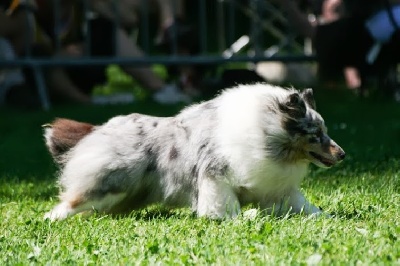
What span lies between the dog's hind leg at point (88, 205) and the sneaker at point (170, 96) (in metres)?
5.85

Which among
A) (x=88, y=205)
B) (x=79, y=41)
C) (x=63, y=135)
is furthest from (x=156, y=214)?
(x=79, y=41)

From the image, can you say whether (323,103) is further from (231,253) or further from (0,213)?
(231,253)

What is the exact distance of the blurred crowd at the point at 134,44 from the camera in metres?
10.7

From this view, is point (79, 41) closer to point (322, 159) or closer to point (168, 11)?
point (168, 11)

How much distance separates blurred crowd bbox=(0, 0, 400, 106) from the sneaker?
0.01 m

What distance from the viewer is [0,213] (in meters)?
5.93

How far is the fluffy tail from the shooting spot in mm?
5895

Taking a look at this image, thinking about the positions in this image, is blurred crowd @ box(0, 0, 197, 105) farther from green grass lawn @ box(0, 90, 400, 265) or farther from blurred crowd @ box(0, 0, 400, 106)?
green grass lawn @ box(0, 90, 400, 265)

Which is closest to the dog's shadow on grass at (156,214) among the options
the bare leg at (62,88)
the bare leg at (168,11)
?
the bare leg at (62,88)

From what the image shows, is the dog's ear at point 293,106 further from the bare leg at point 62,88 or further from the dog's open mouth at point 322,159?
the bare leg at point 62,88

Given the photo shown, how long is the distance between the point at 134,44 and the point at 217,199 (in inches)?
278

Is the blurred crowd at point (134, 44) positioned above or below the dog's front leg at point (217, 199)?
below

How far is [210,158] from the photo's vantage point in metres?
5.34

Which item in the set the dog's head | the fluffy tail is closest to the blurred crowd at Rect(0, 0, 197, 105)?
the fluffy tail
